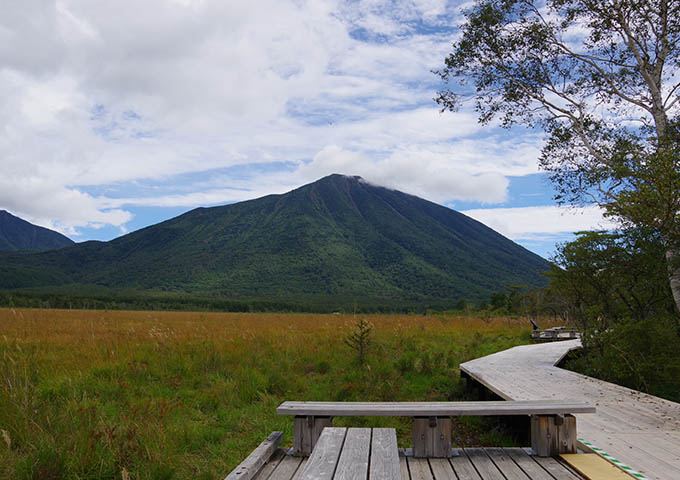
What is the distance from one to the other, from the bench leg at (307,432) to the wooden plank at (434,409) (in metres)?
0.13

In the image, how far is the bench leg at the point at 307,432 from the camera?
3959 millimetres

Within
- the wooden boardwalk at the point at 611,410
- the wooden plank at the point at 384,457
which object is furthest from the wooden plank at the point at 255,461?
the wooden boardwalk at the point at 611,410

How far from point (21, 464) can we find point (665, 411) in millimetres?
6721

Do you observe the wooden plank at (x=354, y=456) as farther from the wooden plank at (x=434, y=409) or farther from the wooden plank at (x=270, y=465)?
the wooden plank at (x=270, y=465)

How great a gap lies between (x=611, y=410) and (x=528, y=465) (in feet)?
8.30

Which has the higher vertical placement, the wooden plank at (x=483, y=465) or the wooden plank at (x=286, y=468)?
the wooden plank at (x=483, y=465)

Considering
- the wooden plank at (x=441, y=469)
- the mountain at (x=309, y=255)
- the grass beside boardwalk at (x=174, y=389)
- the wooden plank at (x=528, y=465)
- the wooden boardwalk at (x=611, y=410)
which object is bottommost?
the grass beside boardwalk at (x=174, y=389)

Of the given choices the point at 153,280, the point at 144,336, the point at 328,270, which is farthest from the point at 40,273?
the point at 144,336

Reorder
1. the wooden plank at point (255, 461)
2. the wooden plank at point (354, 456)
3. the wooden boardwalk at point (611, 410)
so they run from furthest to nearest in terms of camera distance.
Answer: the wooden boardwalk at point (611, 410) < the wooden plank at point (255, 461) < the wooden plank at point (354, 456)

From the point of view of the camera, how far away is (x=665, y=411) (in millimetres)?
5375

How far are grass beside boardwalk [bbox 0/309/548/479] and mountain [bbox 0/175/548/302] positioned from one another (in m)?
93.7

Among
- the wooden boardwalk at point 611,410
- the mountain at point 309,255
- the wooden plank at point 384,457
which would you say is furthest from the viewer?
the mountain at point 309,255

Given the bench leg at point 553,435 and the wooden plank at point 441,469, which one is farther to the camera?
the bench leg at point 553,435

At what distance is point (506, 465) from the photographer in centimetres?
366
